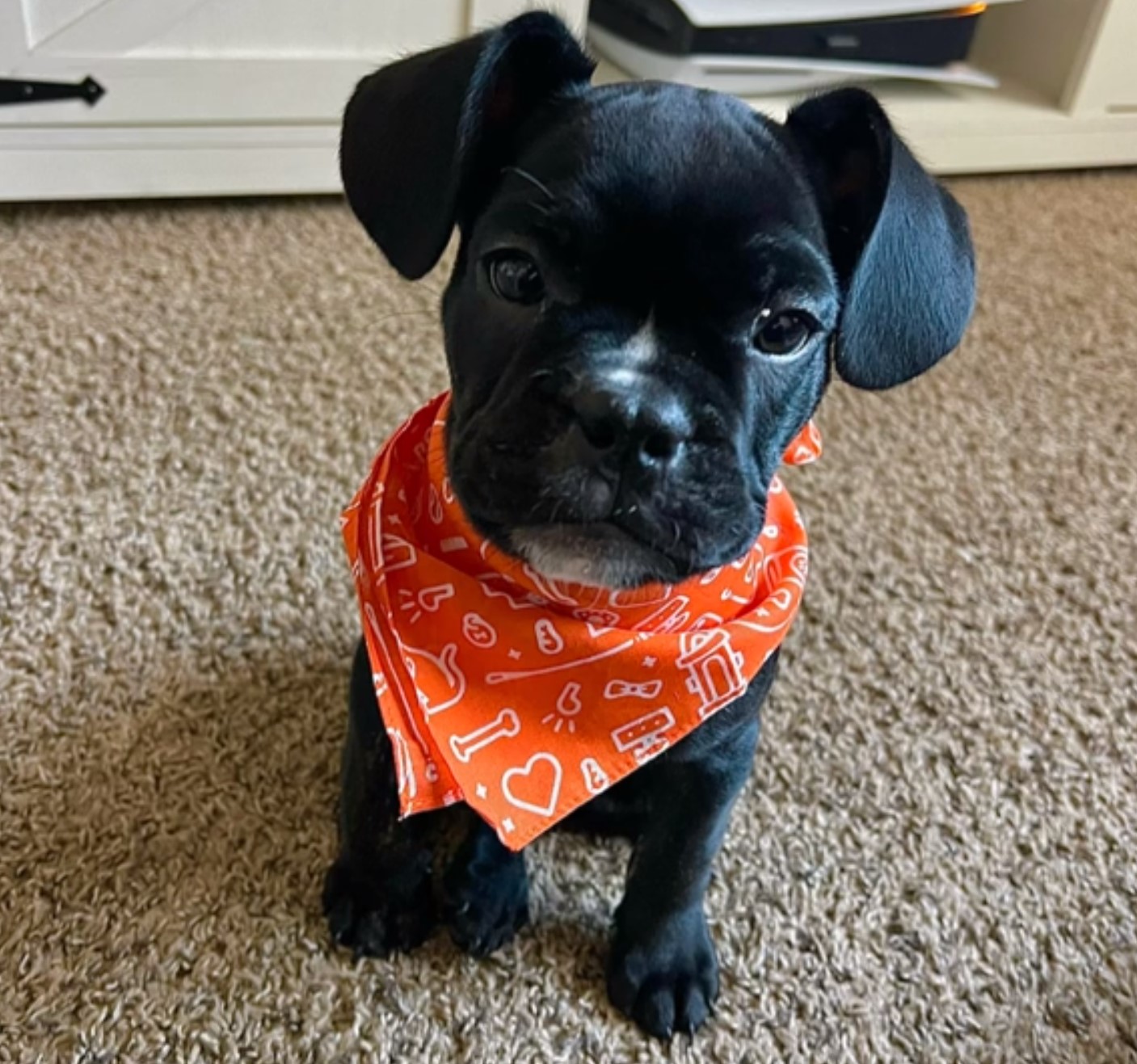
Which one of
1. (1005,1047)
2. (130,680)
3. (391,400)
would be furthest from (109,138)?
(1005,1047)

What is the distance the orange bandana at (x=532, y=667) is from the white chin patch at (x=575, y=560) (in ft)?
0.21

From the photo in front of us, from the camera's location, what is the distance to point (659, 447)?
0.71m

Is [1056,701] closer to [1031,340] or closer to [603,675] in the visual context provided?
[603,675]

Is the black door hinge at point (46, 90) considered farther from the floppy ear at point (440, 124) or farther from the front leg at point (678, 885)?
the front leg at point (678, 885)

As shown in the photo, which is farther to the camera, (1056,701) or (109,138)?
(109,138)

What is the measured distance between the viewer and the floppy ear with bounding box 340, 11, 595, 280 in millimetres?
761

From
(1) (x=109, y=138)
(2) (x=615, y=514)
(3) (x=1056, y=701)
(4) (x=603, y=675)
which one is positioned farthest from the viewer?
(1) (x=109, y=138)

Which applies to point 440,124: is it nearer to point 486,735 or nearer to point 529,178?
point 529,178

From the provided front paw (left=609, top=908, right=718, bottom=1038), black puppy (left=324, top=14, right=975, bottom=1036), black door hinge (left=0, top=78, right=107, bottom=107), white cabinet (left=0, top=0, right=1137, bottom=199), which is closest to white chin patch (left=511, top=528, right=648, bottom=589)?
black puppy (left=324, top=14, right=975, bottom=1036)

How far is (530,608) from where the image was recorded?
2.87 ft

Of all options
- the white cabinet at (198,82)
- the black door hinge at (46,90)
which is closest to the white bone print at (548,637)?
the white cabinet at (198,82)

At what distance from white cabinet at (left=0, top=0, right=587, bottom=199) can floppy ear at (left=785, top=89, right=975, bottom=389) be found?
995mm

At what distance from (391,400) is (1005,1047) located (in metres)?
0.90

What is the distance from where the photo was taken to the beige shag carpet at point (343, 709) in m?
0.94
